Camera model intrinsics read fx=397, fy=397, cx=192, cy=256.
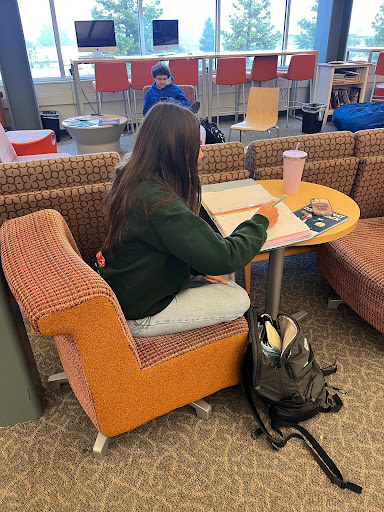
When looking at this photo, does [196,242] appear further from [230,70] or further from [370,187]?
[230,70]

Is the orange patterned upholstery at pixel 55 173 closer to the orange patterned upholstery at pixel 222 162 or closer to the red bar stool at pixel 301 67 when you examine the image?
the orange patterned upholstery at pixel 222 162

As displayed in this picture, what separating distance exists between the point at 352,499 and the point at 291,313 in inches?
38.3

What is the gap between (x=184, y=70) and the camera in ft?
16.9

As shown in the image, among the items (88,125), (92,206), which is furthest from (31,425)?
(88,125)

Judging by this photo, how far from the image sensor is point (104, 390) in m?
1.27

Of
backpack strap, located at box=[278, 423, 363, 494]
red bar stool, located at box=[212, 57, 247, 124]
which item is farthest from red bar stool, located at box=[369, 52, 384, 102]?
backpack strap, located at box=[278, 423, 363, 494]

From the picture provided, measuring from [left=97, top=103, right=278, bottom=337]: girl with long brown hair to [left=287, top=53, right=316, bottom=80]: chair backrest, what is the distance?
465cm

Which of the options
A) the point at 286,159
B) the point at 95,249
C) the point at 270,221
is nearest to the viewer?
the point at 270,221

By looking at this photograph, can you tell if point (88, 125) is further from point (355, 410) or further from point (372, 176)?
point (355, 410)

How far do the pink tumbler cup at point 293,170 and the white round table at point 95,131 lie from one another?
263 centimetres

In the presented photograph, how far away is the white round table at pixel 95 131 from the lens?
159 inches

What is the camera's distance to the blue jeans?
1.41 metres

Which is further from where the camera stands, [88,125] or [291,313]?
[88,125]

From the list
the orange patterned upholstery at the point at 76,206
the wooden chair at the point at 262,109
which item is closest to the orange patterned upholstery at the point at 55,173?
the orange patterned upholstery at the point at 76,206
